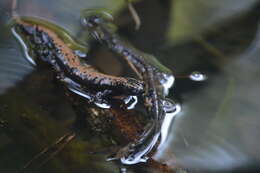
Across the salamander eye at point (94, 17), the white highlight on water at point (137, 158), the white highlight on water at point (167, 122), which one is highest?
the salamander eye at point (94, 17)

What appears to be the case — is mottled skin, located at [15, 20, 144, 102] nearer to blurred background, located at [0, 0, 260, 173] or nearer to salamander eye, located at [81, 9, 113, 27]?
blurred background, located at [0, 0, 260, 173]

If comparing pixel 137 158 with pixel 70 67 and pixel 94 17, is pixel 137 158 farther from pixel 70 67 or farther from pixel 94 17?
pixel 94 17

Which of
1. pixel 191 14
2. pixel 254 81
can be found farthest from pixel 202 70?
pixel 191 14

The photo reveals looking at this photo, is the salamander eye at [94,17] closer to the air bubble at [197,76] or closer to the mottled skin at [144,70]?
the mottled skin at [144,70]

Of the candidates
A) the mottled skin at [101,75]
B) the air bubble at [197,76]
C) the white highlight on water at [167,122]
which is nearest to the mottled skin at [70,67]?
the mottled skin at [101,75]

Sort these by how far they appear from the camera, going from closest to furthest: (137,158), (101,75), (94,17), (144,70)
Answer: (137,158)
(101,75)
(144,70)
(94,17)

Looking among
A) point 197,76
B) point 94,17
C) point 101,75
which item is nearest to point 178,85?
point 197,76

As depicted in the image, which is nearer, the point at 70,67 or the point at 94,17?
the point at 70,67
